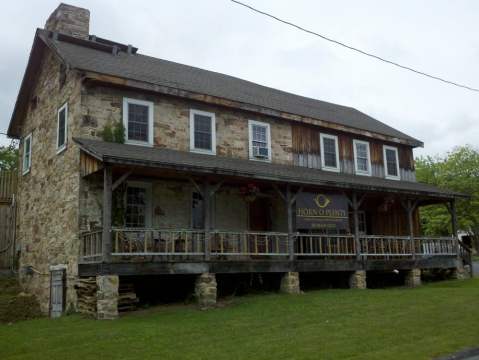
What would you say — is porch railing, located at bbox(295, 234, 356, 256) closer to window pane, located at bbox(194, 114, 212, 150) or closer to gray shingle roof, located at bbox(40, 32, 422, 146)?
window pane, located at bbox(194, 114, 212, 150)

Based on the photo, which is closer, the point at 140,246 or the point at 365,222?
the point at 140,246

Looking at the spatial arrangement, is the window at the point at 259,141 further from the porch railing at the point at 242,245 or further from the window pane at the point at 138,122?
the window pane at the point at 138,122

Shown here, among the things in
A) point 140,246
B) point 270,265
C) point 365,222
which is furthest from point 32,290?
point 365,222

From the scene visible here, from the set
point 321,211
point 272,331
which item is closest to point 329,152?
point 321,211

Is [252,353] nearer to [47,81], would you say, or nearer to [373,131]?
[47,81]

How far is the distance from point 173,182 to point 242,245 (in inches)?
109

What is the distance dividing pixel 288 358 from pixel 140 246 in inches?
280

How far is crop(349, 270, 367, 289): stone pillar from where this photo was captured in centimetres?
1748

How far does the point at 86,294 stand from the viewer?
522 inches

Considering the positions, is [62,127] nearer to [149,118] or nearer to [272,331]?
[149,118]

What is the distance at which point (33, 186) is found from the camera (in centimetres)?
1875

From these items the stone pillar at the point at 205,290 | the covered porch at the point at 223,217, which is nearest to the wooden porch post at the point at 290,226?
the covered porch at the point at 223,217

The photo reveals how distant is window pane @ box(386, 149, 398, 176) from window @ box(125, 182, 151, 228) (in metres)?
11.8

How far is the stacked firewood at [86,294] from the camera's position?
12.9 meters
